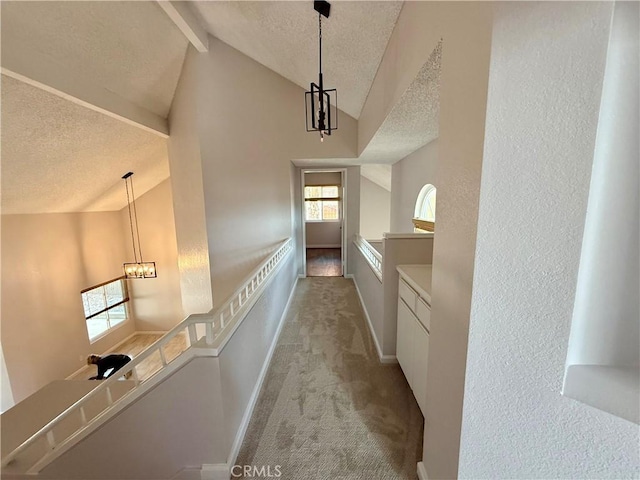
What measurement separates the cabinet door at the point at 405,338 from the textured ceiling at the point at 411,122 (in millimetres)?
1527

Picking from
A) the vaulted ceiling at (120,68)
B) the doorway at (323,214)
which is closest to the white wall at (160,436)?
the vaulted ceiling at (120,68)

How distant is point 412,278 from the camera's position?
178cm

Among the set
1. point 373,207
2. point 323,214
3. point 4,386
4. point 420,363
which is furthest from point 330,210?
point 4,386

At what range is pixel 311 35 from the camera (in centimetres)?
219

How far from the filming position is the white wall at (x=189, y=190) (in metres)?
3.08

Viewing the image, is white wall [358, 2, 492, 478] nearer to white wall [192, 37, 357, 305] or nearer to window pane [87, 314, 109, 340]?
white wall [192, 37, 357, 305]

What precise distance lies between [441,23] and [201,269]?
11.2 ft

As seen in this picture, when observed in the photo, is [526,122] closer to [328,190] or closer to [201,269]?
[201,269]

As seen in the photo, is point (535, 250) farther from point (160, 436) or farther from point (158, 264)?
point (158, 264)

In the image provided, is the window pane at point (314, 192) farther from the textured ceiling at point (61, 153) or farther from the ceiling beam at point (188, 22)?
the ceiling beam at point (188, 22)

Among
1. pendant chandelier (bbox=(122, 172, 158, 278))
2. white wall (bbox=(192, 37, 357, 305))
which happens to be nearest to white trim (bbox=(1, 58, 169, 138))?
white wall (bbox=(192, 37, 357, 305))

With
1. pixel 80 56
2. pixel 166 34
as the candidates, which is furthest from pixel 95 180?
pixel 166 34

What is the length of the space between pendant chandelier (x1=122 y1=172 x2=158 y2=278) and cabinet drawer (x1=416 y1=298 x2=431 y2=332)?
5443mm

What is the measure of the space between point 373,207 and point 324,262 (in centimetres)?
230
